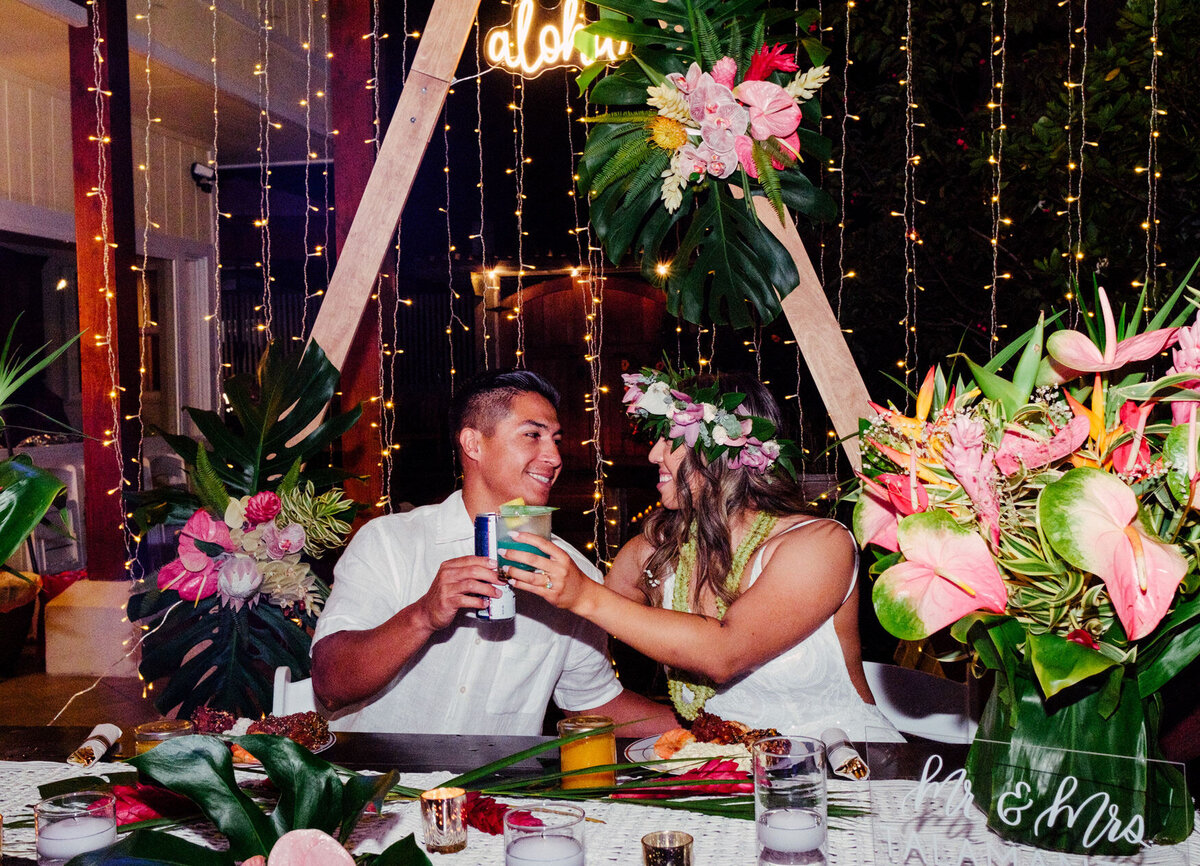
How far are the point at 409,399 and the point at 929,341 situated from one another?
490cm

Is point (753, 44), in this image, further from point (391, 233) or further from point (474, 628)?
A: point (474, 628)

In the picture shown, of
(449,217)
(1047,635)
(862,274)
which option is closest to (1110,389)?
(1047,635)

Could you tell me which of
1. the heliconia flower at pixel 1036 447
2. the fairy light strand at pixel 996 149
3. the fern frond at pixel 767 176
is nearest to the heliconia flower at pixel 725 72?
the fern frond at pixel 767 176

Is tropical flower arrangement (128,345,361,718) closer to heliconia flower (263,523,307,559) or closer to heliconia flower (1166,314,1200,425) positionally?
heliconia flower (263,523,307,559)

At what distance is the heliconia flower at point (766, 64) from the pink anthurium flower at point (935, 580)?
1.63 metres

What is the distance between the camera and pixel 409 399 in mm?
8711

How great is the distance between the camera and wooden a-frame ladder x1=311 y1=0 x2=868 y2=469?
2689 mm

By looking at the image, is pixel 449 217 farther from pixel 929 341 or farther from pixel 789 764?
pixel 789 764

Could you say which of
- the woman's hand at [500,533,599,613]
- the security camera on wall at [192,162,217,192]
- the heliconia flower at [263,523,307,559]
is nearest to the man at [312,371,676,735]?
the heliconia flower at [263,523,307,559]

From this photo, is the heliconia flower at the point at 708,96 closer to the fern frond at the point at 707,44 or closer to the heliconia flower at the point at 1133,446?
the fern frond at the point at 707,44

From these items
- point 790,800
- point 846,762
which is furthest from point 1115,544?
point 846,762

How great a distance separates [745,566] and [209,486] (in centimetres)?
127

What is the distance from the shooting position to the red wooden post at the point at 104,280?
5324mm

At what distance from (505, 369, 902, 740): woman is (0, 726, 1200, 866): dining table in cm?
30
